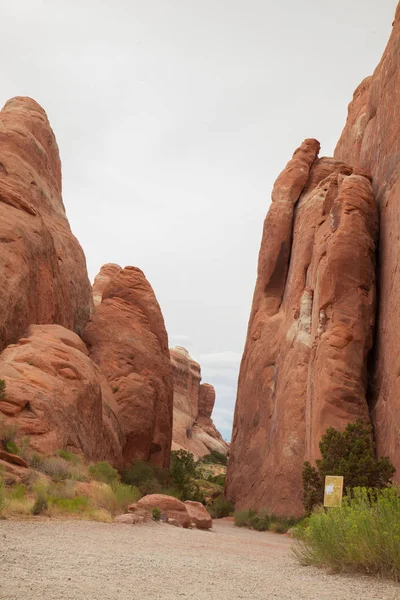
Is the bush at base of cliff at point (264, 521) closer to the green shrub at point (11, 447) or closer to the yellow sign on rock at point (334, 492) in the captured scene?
the green shrub at point (11, 447)

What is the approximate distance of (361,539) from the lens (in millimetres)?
8727

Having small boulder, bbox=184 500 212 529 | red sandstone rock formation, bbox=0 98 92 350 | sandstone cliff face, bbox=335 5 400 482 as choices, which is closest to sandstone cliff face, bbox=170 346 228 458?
red sandstone rock formation, bbox=0 98 92 350

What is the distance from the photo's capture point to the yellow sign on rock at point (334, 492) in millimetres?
10633

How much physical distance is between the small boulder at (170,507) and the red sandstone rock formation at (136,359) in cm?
1325

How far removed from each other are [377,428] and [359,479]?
504 cm

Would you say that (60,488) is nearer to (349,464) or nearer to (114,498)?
(114,498)

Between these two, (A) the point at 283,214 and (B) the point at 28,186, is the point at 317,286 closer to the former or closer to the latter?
(A) the point at 283,214

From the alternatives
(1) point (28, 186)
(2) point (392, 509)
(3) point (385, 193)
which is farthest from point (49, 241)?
(2) point (392, 509)

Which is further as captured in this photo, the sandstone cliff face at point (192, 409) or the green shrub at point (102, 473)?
the sandstone cliff face at point (192, 409)

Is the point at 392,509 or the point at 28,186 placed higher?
the point at 28,186

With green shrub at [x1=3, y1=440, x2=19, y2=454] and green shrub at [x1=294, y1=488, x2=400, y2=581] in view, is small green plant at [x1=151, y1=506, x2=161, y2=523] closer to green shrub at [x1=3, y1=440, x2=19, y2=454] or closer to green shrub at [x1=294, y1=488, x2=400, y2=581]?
green shrub at [x1=3, y1=440, x2=19, y2=454]

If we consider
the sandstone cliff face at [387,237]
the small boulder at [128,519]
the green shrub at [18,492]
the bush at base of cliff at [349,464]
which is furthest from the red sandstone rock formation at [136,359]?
the green shrub at [18,492]

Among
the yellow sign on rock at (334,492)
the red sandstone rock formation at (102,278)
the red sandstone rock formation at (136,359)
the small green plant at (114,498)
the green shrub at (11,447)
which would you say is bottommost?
the small green plant at (114,498)

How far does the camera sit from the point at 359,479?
64.1ft
